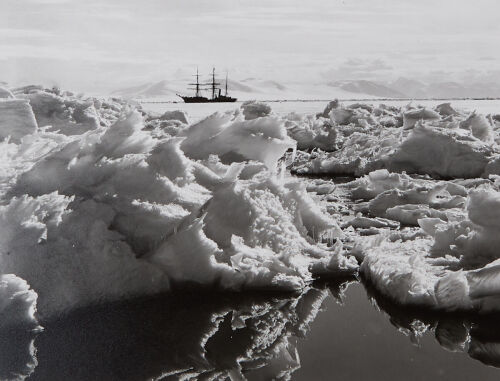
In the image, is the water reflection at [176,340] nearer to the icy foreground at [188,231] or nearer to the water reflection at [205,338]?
the water reflection at [205,338]

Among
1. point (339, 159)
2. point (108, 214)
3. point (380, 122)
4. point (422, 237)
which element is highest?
point (108, 214)

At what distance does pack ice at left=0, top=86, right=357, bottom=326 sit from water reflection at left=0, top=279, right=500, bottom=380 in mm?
127

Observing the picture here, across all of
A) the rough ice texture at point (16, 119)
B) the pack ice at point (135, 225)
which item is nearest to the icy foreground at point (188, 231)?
the pack ice at point (135, 225)

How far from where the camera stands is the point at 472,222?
3752mm

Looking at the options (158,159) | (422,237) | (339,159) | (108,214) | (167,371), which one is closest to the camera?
(167,371)

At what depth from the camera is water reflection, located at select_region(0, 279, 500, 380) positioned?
261cm

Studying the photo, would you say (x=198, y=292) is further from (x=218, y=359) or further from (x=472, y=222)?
(x=472, y=222)

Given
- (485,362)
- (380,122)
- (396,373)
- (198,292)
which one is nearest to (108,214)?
(198,292)

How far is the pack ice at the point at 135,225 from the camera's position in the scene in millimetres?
3119

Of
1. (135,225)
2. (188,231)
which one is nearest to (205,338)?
(188,231)

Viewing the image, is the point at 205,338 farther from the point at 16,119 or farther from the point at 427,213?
the point at 16,119

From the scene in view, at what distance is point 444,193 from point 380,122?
1158cm

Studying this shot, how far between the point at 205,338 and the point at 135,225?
0.79 metres

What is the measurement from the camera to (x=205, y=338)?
296 centimetres
